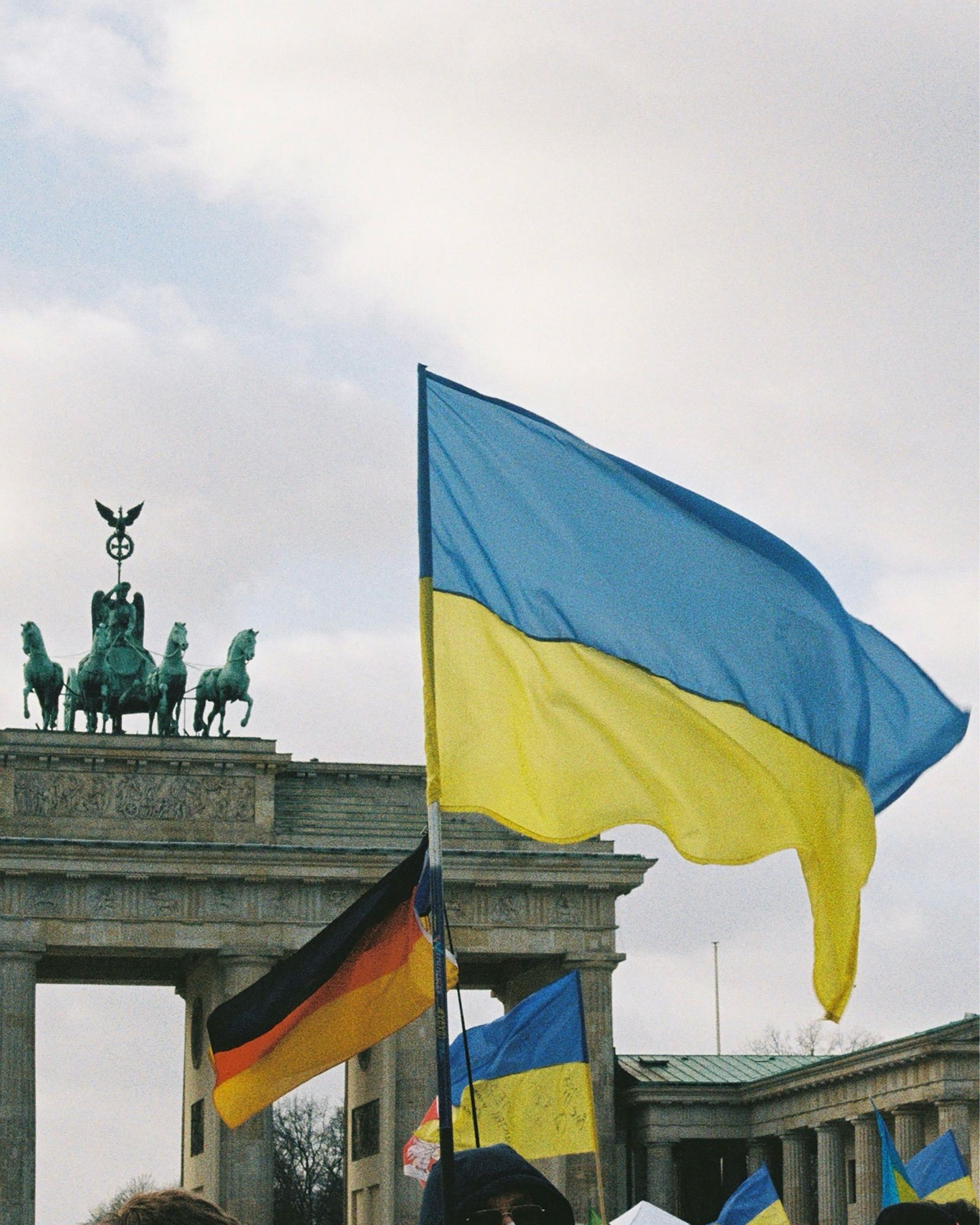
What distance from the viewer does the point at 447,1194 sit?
6.52 m

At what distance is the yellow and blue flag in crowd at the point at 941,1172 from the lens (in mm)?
24531

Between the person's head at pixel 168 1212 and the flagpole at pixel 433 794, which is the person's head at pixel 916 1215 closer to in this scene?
the flagpole at pixel 433 794

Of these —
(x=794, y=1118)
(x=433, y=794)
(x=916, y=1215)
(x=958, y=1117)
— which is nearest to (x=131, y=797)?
(x=794, y=1118)

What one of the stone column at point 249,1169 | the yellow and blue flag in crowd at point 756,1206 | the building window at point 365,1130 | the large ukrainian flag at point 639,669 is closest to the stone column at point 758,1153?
the building window at point 365,1130

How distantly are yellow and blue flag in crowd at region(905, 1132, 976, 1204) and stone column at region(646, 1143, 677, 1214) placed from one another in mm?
35911

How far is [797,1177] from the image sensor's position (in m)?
60.4

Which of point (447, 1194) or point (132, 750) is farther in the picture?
point (132, 750)

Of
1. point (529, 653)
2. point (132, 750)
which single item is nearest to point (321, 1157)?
point (132, 750)

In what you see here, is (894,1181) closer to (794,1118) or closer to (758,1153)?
(794,1118)

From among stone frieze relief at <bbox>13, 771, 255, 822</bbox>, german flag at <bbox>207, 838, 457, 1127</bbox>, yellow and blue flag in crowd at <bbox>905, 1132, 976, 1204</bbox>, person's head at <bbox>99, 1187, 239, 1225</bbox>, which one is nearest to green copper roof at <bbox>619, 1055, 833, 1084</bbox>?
stone frieze relief at <bbox>13, 771, 255, 822</bbox>

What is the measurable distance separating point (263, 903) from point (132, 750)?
200 inches

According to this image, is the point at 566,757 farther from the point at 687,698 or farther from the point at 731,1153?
the point at 731,1153

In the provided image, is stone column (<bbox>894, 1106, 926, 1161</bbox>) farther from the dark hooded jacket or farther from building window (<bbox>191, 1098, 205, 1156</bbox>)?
the dark hooded jacket

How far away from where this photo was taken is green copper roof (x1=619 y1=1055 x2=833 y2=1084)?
2511 inches
